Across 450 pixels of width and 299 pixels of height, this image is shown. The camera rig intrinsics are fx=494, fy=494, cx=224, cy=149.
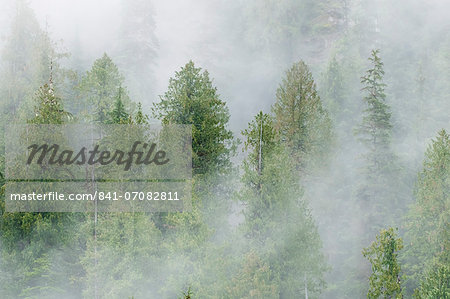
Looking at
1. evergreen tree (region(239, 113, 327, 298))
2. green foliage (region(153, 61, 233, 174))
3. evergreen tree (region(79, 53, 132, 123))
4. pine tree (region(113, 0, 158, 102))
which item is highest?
pine tree (region(113, 0, 158, 102))

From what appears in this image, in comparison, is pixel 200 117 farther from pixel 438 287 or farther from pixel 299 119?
pixel 438 287

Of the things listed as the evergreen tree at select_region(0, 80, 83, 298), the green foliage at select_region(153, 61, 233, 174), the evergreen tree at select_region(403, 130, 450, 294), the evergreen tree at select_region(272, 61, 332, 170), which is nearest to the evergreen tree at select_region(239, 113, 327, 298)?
the green foliage at select_region(153, 61, 233, 174)

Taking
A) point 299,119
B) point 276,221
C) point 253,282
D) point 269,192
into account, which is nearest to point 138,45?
point 299,119

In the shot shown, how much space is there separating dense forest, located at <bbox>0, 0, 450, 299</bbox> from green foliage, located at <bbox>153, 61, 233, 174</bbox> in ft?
0.28

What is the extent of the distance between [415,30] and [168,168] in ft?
232

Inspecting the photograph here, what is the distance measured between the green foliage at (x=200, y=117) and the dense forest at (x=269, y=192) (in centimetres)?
8

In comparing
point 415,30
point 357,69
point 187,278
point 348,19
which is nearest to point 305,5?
point 348,19

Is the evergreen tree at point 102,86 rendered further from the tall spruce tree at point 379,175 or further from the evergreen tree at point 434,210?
the evergreen tree at point 434,210

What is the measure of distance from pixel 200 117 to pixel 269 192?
21.2ft

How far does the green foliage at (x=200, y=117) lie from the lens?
89.5 ft

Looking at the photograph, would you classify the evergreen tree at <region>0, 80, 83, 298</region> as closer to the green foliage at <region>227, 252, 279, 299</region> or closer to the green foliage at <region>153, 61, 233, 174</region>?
the green foliage at <region>153, 61, 233, 174</region>

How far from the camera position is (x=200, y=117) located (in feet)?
92.3

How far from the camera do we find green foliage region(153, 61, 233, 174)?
27.3m

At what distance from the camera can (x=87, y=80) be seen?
36438 millimetres
